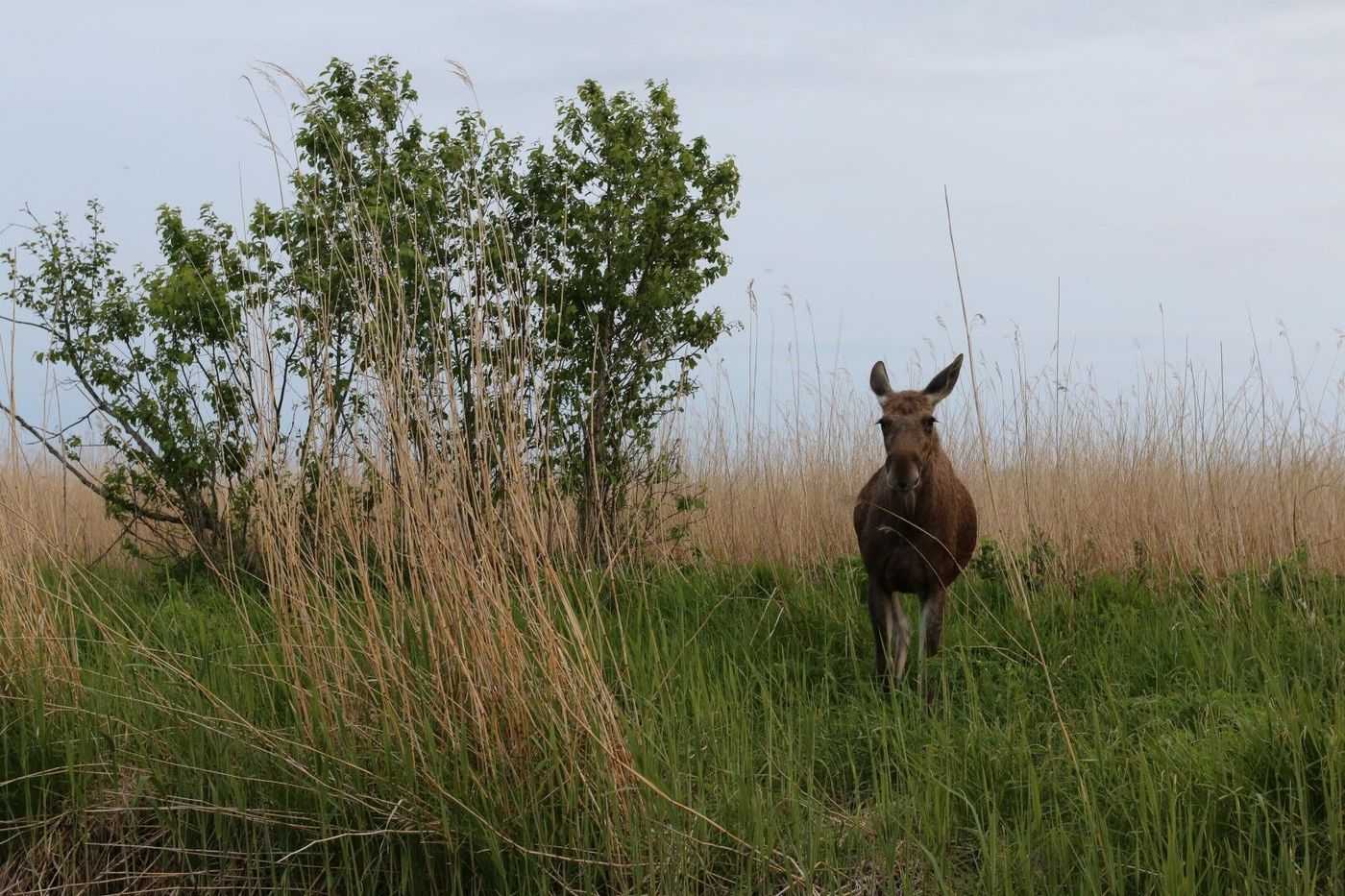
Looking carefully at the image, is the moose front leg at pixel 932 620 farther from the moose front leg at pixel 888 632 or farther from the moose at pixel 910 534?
the moose front leg at pixel 888 632

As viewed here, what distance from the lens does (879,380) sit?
6258mm

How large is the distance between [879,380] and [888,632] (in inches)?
52.1

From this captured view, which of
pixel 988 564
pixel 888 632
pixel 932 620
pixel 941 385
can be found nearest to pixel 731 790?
pixel 888 632

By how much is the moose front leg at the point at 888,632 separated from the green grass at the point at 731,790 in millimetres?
283

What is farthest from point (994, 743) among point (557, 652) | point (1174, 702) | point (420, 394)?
point (420, 394)

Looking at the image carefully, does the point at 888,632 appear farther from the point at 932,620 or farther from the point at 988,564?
the point at 988,564

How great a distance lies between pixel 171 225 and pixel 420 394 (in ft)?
19.0

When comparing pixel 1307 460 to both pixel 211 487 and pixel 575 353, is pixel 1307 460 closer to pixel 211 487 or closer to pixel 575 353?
pixel 575 353

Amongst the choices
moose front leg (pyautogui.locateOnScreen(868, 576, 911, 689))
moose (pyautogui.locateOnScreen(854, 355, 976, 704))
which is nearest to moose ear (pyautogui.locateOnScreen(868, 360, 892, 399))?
moose (pyautogui.locateOnScreen(854, 355, 976, 704))

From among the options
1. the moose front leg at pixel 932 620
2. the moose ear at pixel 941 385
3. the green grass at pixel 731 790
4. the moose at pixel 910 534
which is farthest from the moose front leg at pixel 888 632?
the moose ear at pixel 941 385

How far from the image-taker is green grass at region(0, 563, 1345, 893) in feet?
11.1

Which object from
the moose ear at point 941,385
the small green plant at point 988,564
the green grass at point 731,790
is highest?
the moose ear at point 941,385

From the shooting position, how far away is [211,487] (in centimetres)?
854

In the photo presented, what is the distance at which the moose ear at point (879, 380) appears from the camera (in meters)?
6.25
